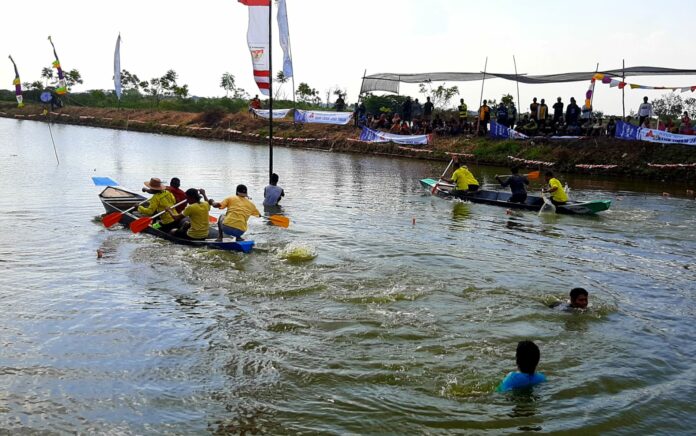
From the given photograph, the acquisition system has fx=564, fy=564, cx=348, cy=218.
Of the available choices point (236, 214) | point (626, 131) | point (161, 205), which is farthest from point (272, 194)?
point (626, 131)

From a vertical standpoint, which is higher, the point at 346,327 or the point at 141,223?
the point at 141,223

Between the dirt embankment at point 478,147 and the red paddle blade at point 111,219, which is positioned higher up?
the dirt embankment at point 478,147

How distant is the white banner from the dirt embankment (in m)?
0.68

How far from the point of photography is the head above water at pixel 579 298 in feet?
28.4

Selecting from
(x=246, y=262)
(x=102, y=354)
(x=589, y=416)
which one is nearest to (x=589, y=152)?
(x=246, y=262)

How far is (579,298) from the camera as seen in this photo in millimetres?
8656

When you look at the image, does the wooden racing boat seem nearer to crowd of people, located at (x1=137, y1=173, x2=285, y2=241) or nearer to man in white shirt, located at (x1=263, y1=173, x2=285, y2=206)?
crowd of people, located at (x1=137, y1=173, x2=285, y2=241)

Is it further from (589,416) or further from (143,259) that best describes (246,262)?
(589,416)

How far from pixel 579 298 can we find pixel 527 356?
2.93 m

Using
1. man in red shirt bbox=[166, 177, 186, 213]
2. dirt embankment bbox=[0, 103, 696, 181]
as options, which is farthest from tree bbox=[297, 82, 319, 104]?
man in red shirt bbox=[166, 177, 186, 213]

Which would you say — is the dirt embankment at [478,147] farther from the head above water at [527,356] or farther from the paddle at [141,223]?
the head above water at [527,356]

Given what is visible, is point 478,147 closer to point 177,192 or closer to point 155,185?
point 177,192

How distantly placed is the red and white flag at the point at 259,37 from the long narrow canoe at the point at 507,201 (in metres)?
7.43

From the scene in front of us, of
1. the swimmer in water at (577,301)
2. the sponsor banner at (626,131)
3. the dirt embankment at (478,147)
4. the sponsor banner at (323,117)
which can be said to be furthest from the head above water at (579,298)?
the sponsor banner at (323,117)
